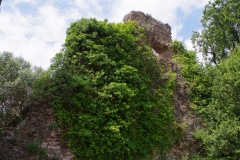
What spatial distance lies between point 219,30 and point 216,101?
30.2ft

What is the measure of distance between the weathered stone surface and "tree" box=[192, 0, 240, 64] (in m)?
5.94

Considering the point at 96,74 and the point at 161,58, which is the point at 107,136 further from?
the point at 161,58

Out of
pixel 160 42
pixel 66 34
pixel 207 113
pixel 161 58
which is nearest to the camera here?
pixel 66 34

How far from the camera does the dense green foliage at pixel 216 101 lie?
11.1 m

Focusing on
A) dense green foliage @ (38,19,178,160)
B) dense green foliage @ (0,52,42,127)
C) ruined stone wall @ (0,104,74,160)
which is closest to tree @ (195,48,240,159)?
dense green foliage @ (38,19,178,160)

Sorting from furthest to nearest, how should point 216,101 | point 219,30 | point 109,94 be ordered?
point 219,30
point 216,101
point 109,94

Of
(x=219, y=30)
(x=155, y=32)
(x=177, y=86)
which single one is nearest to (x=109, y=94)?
(x=177, y=86)

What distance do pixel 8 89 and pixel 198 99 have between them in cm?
901

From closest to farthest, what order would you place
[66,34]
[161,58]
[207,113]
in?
[66,34] → [207,113] → [161,58]

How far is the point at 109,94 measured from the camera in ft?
33.8

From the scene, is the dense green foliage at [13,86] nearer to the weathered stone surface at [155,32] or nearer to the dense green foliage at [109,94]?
the dense green foliage at [109,94]

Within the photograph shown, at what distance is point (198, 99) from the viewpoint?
44.6 feet

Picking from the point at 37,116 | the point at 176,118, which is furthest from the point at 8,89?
the point at 176,118

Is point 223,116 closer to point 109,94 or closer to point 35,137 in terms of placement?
point 109,94
